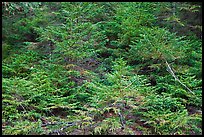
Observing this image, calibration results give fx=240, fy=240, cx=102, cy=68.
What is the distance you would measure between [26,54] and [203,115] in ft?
20.5

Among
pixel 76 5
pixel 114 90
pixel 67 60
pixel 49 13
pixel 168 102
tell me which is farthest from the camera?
pixel 49 13

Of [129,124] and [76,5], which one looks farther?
[76,5]

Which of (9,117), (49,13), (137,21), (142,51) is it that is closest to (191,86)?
(142,51)

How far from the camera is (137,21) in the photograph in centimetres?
893

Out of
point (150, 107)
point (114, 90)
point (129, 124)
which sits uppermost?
point (114, 90)

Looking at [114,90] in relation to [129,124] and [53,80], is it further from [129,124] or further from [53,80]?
[53,80]

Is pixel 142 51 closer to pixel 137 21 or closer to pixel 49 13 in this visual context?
pixel 137 21

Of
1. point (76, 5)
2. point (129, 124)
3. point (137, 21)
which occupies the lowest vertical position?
point (129, 124)

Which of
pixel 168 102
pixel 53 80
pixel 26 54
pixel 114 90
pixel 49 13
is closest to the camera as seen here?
pixel 114 90

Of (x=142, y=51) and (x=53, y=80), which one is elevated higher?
(x=142, y=51)

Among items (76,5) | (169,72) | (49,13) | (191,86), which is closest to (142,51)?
(169,72)

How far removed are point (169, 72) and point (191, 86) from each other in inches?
41.7

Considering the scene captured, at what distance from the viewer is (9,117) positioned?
5703mm

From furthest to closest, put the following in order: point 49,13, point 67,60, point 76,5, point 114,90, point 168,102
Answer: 1. point 49,13
2. point 76,5
3. point 67,60
4. point 168,102
5. point 114,90
